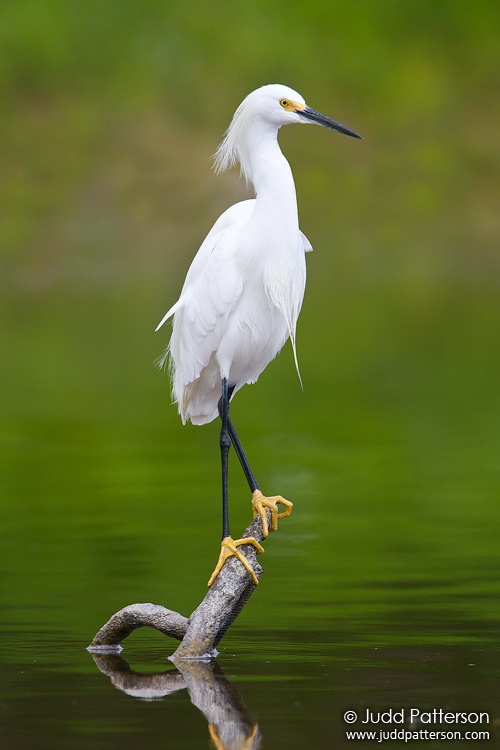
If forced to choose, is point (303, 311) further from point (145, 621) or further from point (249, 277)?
point (145, 621)

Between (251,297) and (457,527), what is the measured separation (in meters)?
3.06

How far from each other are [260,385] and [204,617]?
10588 mm

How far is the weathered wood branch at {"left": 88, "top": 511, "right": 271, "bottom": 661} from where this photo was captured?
5.55 metres

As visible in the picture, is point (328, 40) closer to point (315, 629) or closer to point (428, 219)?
point (428, 219)

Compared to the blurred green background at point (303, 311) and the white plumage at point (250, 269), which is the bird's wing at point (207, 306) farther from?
the blurred green background at point (303, 311)

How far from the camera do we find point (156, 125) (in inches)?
1390

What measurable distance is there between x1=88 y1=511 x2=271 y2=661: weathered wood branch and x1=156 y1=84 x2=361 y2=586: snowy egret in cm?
31

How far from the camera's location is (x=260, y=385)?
16094 mm

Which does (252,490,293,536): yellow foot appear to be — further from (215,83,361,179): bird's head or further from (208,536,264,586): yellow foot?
(215,83,361,179): bird's head

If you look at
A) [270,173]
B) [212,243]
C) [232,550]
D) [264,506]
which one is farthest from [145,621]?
[270,173]

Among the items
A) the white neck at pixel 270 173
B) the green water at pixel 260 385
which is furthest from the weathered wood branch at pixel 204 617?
the white neck at pixel 270 173

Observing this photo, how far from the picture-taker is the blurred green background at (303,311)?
848 centimetres

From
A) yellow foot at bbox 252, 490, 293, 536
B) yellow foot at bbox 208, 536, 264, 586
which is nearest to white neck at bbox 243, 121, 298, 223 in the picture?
yellow foot at bbox 252, 490, 293, 536

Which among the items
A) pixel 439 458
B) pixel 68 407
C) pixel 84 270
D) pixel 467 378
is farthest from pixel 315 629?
pixel 84 270
